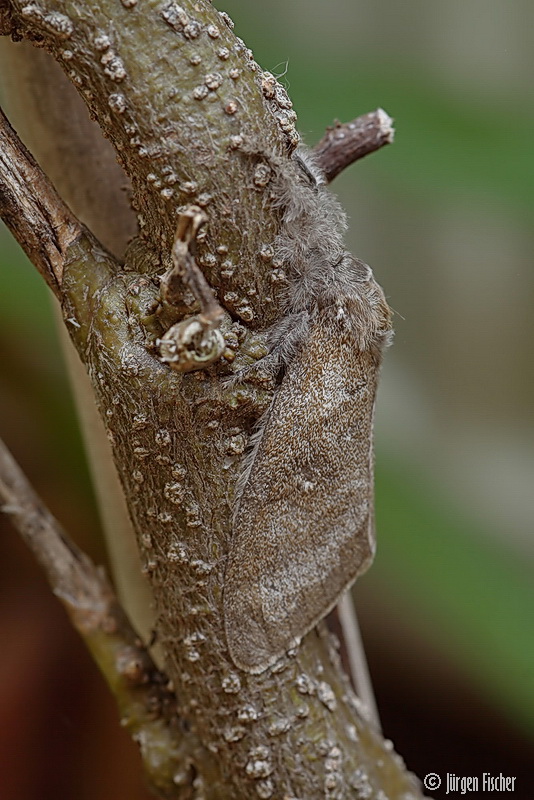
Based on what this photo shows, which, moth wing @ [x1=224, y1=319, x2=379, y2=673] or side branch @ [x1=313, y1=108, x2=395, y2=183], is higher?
side branch @ [x1=313, y1=108, x2=395, y2=183]

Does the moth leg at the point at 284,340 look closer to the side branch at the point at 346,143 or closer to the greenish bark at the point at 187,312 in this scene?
the greenish bark at the point at 187,312

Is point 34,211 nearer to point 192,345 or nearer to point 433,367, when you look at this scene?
point 192,345

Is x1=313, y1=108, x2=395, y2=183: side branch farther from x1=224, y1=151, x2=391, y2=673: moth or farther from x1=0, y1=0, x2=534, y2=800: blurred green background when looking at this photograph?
x1=0, y1=0, x2=534, y2=800: blurred green background

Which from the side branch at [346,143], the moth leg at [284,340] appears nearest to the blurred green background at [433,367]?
the side branch at [346,143]

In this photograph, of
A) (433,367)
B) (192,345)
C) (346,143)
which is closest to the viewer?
(192,345)

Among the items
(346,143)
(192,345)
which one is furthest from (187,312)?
(346,143)

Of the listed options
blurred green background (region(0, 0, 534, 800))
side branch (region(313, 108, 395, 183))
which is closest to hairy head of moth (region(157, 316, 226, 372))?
side branch (region(313, 108, 395, 183))
